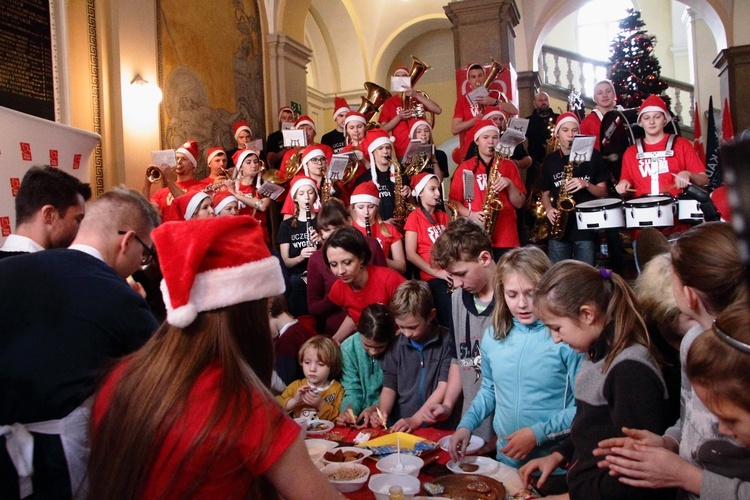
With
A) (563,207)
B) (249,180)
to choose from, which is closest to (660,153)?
(563,207)

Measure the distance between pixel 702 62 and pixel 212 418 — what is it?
17.7 meters

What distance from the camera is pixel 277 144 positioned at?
8656 millimetres

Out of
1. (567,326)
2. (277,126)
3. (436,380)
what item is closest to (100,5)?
(277,126)

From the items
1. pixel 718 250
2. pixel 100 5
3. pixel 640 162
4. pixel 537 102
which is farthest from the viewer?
pixel 537 102

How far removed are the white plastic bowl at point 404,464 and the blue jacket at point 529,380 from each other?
0.52 m

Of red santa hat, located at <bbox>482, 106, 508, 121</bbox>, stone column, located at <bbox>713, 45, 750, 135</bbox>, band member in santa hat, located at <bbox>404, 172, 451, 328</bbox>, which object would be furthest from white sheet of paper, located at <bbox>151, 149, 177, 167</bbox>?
stone column, located at <bbox>713, 45, 750, 135</bbox>

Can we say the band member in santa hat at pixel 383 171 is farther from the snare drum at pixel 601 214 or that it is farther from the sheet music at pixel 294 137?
the snare drum at pixel 601 214

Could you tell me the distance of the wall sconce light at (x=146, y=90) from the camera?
7.26 metres

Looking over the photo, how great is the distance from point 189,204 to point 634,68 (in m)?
11.4

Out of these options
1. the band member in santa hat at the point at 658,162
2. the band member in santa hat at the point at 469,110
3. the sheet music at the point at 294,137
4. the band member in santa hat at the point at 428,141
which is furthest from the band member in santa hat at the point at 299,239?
the band member in santa hat at the point at 658,162

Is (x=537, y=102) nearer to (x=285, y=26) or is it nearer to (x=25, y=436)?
(x=285, y=26)

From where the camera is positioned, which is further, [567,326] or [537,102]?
[537,102]

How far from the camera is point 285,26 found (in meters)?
10.4

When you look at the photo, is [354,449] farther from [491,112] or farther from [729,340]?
[491,112]
